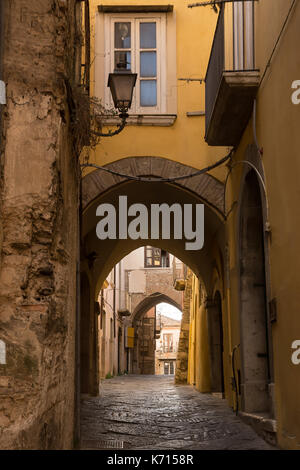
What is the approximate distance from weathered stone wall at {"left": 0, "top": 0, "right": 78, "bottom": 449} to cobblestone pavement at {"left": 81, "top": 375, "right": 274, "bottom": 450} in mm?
2219

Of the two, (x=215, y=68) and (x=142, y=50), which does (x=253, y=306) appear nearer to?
(x=215, y=68)

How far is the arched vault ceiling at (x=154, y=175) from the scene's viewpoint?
417 inches

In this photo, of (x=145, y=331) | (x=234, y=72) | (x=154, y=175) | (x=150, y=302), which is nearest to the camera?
(x=234, y=72)

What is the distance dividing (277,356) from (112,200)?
20.6ft

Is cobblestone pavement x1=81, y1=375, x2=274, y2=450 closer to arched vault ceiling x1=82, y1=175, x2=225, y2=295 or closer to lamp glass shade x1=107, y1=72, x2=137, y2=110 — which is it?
arched vault ceiling x1=82, y1=175, x2=225, y2=295

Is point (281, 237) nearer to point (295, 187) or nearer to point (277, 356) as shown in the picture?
point (295, 187)

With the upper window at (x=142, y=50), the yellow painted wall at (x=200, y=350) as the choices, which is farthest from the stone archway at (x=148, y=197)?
the yellow painted wall at (x=200, y=350)

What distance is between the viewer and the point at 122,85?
793 cm

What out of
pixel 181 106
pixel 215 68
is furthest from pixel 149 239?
pixel 215 68

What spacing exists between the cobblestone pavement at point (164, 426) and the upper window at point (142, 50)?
4.82 m

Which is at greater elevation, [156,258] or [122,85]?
[156,258]

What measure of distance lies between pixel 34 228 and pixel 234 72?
4.30 metres

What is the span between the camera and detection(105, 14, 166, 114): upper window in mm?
11070

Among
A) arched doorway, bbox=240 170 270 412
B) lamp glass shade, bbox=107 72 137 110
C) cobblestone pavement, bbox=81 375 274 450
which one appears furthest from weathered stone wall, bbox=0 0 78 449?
arched doorway, bbox=240 170 270 412
